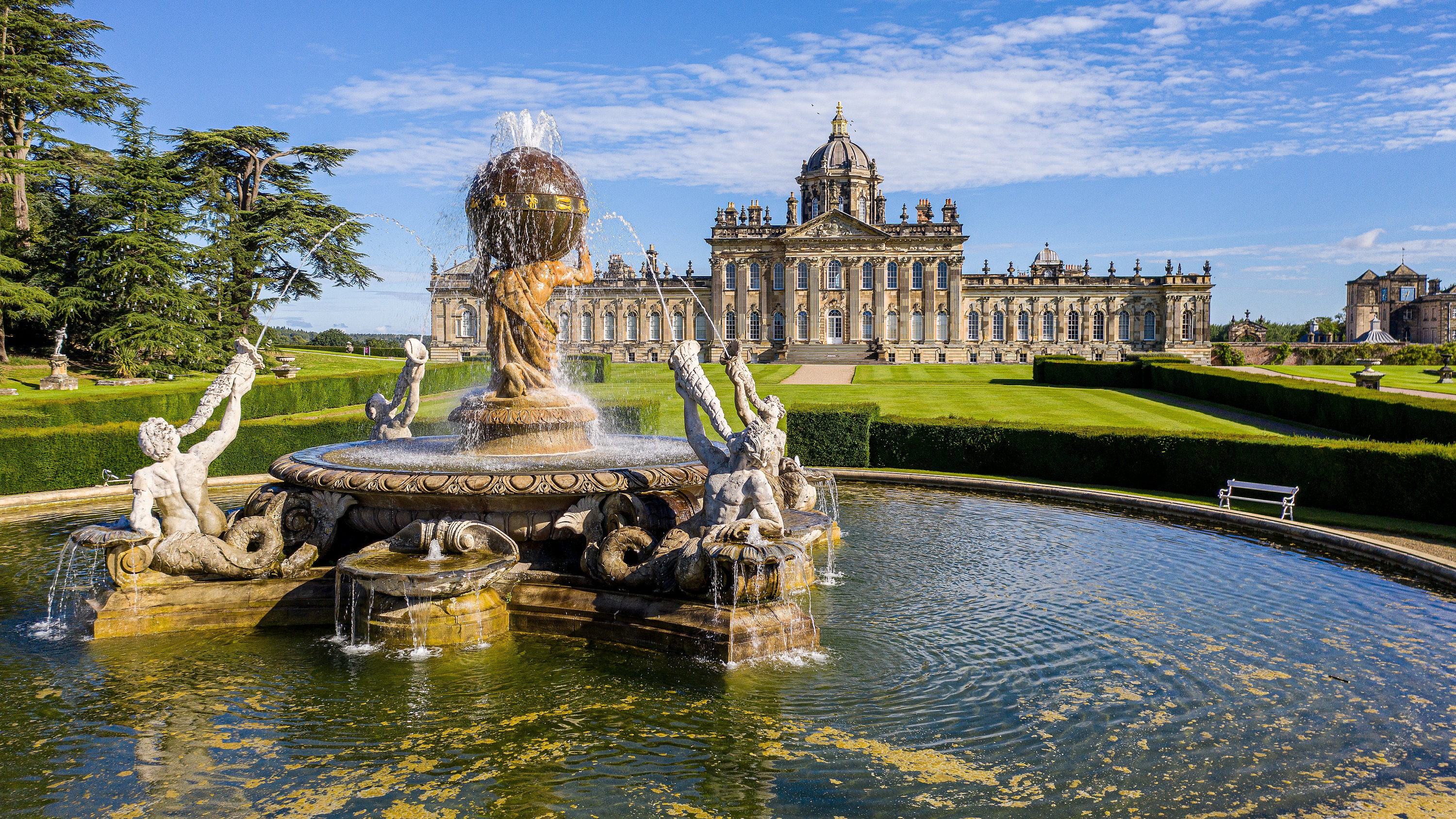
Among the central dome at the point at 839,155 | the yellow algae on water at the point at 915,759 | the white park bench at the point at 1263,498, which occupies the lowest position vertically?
the yellow algae on water at the point at 915,759

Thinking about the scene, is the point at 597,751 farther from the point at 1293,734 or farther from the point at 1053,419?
the point at 1053,419

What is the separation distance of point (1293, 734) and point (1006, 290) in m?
68.6

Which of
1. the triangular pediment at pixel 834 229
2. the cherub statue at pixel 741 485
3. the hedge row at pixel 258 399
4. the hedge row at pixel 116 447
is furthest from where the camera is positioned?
the triangular pediment at pixel 834 229

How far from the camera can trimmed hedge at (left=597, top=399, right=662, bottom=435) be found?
18.8 metres

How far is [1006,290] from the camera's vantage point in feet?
233

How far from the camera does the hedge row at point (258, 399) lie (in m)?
18.5

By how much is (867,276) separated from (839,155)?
1440 cm

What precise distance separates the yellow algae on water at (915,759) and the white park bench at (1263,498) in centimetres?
844

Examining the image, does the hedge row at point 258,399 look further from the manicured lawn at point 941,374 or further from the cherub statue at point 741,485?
the manicured lawn at point 941,374

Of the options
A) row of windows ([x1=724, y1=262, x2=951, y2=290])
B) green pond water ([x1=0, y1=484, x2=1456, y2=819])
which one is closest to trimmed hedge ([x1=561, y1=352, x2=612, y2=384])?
row of windows ([x1=724, y1=262, x2=951, y2=290])

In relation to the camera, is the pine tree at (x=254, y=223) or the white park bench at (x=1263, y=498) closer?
the white park bench at (x=1263, y=498)

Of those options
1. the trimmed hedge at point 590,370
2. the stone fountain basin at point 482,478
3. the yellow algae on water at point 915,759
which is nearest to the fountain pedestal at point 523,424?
the stone fountain basin at point 482,478

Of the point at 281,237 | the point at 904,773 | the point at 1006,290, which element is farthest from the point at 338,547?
the point at 1006,290

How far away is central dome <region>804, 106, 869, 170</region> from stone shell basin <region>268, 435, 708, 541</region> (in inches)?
2879
